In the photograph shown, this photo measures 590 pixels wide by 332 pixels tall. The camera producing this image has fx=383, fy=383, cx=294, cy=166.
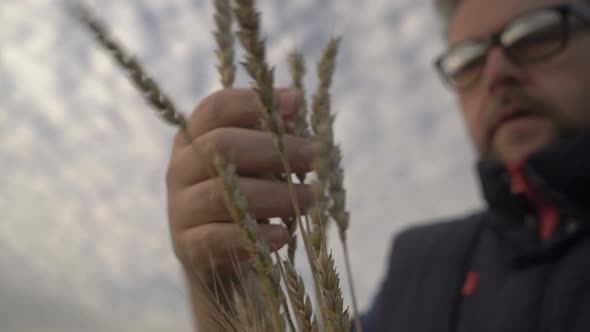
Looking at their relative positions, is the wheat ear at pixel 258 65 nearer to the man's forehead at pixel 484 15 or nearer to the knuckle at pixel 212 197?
the knuckle at pixel 212 197

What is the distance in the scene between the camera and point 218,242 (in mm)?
703

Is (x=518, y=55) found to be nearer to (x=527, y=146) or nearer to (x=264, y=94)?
(x=527, y=146)

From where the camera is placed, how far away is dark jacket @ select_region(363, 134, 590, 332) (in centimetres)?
179

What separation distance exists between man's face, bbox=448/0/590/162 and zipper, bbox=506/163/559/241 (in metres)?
0.10

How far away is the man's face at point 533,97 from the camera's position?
2264 millimetres

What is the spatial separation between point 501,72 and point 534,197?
0.77 meters

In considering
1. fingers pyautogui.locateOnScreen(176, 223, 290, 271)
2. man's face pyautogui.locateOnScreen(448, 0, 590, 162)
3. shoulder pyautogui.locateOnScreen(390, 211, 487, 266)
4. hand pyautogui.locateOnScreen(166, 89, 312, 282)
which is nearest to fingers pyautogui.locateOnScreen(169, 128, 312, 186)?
hand pyautogui.locateOnScreen(166, 89, 312, 282)

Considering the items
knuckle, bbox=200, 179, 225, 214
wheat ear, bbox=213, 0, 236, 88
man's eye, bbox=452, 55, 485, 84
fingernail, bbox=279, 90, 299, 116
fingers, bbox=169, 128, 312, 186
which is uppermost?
man's eye, bbox=452, 55, 485, 84

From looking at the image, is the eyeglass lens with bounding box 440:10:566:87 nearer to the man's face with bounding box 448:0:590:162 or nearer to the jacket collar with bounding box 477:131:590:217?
the man's face with bounding box 448:0:590:162

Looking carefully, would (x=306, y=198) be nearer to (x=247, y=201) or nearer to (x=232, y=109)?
(x=247, y=201)

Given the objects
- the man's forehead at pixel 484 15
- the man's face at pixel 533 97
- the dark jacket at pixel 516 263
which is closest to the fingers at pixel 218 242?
the dark jacket at pixel 516 263

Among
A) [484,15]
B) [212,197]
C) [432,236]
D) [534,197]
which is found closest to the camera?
[212,197]

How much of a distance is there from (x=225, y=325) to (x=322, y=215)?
0.27 meters

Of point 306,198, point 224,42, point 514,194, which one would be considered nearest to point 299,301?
point 306,198
